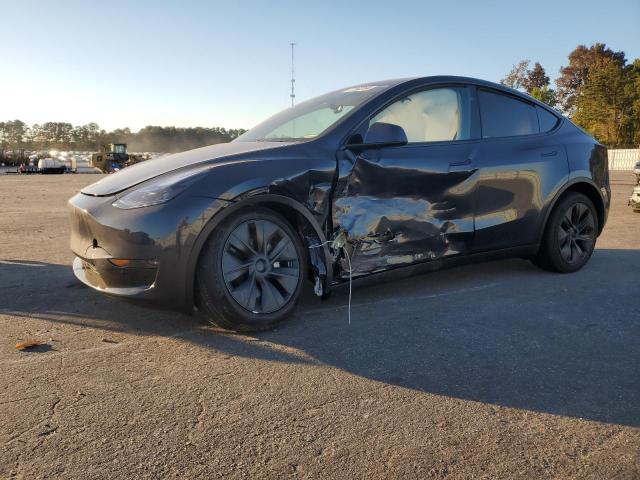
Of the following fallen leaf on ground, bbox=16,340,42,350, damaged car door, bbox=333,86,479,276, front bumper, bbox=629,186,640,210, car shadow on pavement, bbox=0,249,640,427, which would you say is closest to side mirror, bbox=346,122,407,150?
damaged car door, bbox=333,86,479,276

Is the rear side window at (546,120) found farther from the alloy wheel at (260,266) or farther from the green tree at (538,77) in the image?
the green tree at (538,77)

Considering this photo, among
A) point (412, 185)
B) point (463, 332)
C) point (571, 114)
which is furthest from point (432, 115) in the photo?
point (571, 114)

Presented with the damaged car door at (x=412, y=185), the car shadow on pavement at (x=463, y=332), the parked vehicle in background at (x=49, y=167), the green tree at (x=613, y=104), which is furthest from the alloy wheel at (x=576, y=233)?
the green tree at (x=613, y=104)

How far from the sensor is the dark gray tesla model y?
3.11m

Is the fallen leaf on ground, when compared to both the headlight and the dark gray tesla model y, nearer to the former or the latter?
the dark gray tesla model y

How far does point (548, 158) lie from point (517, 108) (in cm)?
51

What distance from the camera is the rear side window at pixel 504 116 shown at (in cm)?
445

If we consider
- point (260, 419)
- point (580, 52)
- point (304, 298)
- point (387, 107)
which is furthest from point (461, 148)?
point (580, 52)

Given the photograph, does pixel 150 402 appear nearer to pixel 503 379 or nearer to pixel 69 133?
pixel 503 379

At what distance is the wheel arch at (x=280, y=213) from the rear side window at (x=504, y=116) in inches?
70.7

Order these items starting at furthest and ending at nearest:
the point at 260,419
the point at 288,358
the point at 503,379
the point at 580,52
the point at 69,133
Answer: the point at 69,133, the point at 580,52, the point at 288,358, the point at 503,379, the point at 260,419

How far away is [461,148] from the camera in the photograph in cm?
419

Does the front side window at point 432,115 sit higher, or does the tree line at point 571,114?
the tree line at point 571,114

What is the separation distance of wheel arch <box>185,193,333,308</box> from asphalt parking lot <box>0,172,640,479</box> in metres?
0.34
